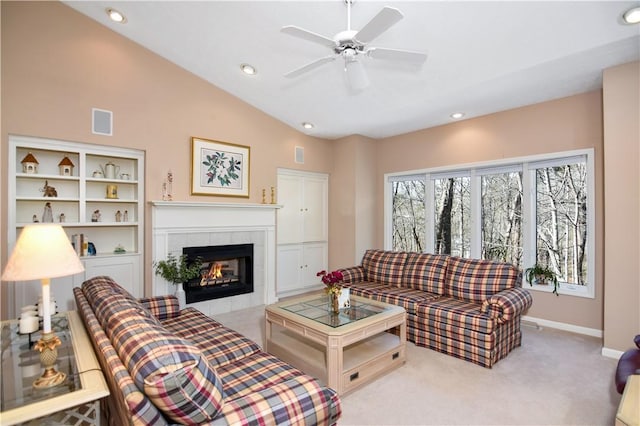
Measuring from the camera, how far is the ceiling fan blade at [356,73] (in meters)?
2.61

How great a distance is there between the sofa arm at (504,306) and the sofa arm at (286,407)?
1.99m

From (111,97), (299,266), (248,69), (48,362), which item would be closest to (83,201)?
(111,97)

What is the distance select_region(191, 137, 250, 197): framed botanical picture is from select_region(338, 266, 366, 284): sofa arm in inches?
75.3

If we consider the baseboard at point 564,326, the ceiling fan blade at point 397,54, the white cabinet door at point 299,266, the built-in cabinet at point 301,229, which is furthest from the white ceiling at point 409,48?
the baseboard at point 564,326

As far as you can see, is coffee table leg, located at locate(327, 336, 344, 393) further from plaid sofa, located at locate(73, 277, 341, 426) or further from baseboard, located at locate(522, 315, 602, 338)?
baseboard, located at locate(522, 315, 602, 338)

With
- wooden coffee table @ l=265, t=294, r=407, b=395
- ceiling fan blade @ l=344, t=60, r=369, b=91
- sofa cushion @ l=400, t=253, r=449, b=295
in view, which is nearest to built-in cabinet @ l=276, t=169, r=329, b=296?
sofa cushion @ l=400, t=253, r=449, b=295

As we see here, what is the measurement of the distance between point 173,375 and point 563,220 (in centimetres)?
447

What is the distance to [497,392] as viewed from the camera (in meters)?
2.44

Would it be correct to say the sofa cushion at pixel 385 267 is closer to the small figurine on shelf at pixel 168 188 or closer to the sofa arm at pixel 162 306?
the sofa arm at pixel 162 306

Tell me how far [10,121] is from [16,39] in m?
0.83

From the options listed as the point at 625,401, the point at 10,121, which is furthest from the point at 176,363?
the point at 10,121

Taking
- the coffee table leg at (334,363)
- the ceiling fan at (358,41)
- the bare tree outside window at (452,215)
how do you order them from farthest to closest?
the bare tree outside window at (452,215)
the coffee table leg at (334,363)
the ceiling fan at (358,41)

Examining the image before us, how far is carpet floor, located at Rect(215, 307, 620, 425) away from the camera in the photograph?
84.3 inches

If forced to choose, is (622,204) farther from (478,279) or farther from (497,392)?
(497,392)
